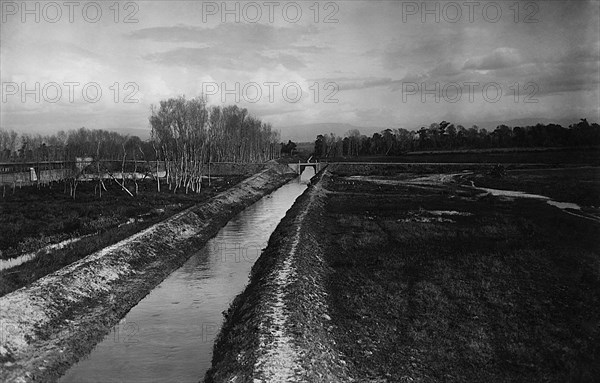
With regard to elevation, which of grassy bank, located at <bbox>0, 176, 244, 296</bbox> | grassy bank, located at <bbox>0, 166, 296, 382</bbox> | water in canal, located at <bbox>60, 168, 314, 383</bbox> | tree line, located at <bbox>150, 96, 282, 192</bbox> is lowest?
water in canal, located at <bbox>60, 168, 314, 383</bbox>

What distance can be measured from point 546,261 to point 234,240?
21.1 meters

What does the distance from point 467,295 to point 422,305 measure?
2.48m

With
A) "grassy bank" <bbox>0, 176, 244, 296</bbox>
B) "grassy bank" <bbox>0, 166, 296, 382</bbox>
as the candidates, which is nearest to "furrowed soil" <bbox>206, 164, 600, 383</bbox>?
"grassy bank" <bbox>0, 166, 296, 382</bbox>

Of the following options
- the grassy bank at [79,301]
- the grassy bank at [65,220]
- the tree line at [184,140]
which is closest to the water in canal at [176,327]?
the grassy bank at [79,301]

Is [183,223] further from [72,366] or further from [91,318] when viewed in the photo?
[72,366]

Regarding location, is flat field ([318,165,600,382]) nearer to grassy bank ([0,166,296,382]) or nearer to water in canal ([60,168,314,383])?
water in canal ([60,168,314,383])

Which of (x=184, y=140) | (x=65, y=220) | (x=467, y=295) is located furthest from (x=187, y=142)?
(x=467, y=295)

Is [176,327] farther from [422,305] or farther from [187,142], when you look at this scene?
[187,142]

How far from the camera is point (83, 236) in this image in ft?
105

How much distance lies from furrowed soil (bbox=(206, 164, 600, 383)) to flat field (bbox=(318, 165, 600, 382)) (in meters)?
0.06

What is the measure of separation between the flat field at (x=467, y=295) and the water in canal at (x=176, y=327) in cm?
488

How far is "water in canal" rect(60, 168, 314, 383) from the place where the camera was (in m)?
14.6

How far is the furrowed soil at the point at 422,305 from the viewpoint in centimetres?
1364

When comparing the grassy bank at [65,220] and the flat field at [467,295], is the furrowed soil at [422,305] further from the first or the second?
the grassy bank at [65,220]
